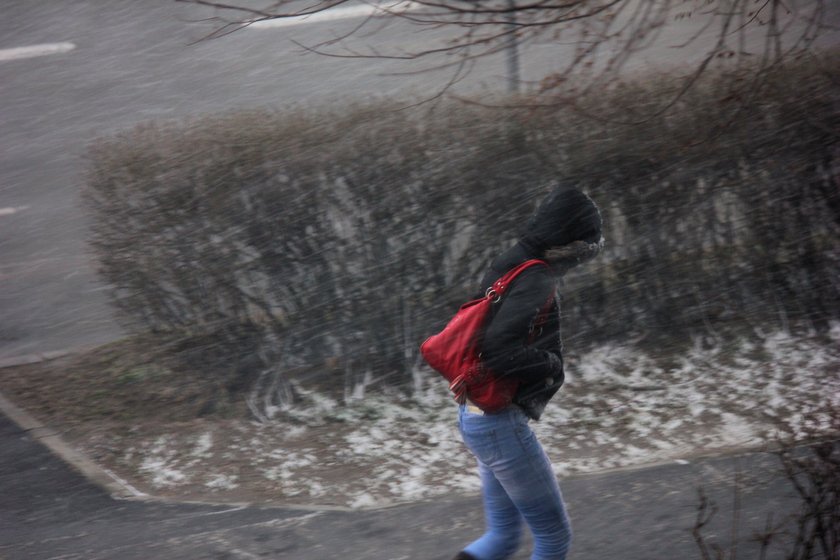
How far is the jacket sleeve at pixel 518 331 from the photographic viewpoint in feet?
10.5

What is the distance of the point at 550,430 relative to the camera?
5980 millimetres

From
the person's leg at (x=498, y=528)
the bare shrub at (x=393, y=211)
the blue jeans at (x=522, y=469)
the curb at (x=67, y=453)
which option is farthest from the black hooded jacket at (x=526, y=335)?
the curb at (x=67, y=453)

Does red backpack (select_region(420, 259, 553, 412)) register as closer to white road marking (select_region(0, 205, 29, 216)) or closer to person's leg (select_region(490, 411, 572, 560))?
person's leg (select_region(490, 411, 572, 560))

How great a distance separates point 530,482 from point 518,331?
57 centimetres

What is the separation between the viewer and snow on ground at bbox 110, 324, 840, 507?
541 centimetres

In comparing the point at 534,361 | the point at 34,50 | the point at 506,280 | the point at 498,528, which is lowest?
Result: the point at 498,528

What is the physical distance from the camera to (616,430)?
5.91 m

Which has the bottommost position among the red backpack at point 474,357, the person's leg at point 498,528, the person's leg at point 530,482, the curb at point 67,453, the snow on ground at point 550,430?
the snow on ground at point 550,430

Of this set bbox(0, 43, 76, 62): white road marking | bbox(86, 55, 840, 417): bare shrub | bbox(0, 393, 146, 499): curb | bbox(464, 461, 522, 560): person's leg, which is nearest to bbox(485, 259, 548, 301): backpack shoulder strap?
bbox(464, 461, 522, 560): person's leg

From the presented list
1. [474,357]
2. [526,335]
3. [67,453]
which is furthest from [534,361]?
[67,453]

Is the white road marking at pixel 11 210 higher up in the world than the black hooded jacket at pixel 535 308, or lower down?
lower down

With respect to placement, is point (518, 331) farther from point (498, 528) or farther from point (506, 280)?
point (498, 528)

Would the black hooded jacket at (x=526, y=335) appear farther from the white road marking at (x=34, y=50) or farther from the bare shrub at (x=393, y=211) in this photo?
the white road marking at (x=34, y=50)

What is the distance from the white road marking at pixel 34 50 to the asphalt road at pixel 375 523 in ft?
33.9
